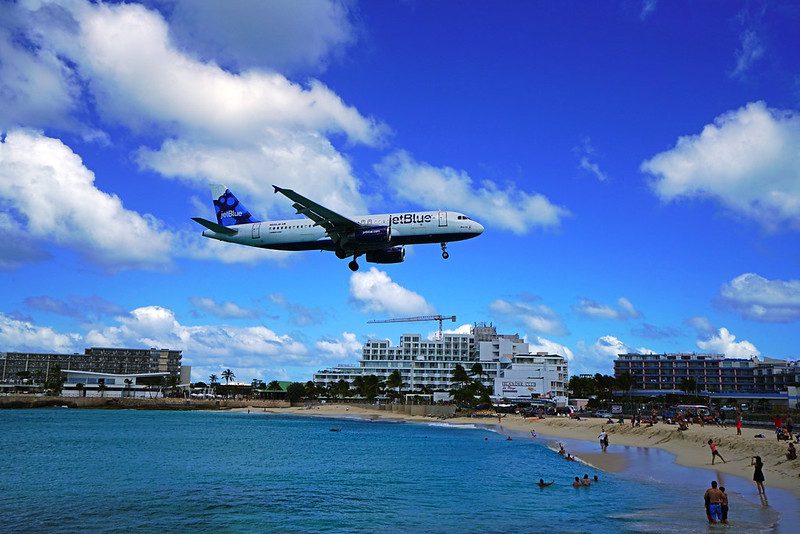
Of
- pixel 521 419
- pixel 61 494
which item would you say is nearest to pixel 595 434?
pixel 521 419

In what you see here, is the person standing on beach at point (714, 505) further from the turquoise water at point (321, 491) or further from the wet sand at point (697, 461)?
the wet sand at point (697, 461)

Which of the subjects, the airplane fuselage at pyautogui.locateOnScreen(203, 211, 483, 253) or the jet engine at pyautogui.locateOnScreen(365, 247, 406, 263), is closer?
the airplane fuselage at pyautogui.locateOnScreen(203, 211, 483, 253)

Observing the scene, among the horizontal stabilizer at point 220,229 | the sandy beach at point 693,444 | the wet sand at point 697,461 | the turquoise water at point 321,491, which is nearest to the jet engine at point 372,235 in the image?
the horizontal stabilizer at point 220,229

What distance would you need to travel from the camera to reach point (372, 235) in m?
46.1

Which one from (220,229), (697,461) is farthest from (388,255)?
(697,461)

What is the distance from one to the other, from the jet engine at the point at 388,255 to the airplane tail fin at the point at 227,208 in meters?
14.8

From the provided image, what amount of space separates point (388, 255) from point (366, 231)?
2.81m

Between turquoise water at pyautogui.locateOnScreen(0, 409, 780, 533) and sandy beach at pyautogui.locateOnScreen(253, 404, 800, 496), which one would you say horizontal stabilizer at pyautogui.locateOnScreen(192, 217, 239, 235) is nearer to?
turquoise water at pyautogui.locateOnScreen(0, 409, 780, 533)

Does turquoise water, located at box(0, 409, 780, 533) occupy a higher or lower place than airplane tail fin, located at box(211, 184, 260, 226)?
lower

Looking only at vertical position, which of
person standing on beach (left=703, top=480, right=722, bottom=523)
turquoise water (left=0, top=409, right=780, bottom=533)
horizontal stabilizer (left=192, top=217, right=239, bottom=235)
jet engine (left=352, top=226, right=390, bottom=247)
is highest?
horizontal stabilizer (left=192, top=217, right=239, bottom=235)

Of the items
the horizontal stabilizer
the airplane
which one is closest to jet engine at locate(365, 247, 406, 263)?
the airplane

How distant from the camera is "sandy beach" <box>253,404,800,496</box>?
3847cm

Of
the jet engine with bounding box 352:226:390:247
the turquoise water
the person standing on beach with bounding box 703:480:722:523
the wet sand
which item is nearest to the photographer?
the person standing on beach with bounding box 703:480:722:523

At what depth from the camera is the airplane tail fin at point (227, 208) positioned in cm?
5869
